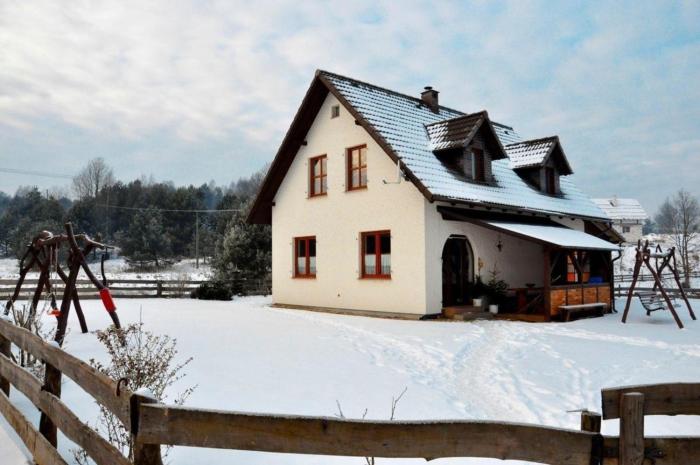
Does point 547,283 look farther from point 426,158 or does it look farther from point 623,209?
point 623,209

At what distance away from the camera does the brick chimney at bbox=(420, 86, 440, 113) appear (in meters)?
19.8

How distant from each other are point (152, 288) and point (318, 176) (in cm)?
916

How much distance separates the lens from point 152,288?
71.9ft

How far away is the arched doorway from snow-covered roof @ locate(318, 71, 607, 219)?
1611mm

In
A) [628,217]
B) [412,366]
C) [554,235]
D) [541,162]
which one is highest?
[628,217]

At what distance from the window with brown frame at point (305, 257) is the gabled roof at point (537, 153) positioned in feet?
26.0

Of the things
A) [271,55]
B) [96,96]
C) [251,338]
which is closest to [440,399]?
[251,338]

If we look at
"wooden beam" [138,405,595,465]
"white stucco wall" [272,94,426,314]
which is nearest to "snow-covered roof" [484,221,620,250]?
"white stucco wall" [272,94,426,314]

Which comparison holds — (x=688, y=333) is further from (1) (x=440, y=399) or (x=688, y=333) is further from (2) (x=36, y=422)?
(2) (x=36, y=422)

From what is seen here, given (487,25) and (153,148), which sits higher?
(153,148)

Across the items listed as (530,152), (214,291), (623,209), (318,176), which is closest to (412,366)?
(318,176)

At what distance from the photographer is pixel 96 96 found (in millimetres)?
19297

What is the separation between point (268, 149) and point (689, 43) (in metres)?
59.6

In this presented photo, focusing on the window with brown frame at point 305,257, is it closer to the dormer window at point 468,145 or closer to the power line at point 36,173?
the dormer window at point 468,145
